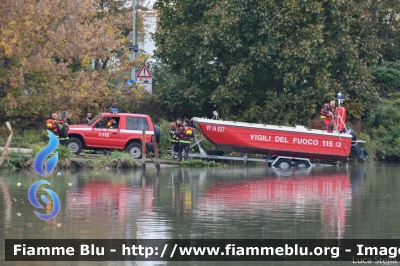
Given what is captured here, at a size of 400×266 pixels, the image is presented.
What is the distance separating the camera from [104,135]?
30.2 meters

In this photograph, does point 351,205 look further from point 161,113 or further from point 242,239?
point 161,113

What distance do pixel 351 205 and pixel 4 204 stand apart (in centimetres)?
708

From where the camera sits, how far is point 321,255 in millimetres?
11891

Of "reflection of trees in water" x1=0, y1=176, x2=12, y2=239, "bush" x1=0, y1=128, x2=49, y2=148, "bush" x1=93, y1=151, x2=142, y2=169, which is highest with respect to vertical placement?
"bush" x1=0, y1=128, x2=49, y2=148

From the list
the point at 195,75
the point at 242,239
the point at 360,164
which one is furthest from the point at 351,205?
the point at 195,75

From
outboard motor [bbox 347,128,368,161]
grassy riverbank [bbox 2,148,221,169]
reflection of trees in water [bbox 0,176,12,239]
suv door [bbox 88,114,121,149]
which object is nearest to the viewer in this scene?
reflection of trees in water [bbox 0,176,12,239]

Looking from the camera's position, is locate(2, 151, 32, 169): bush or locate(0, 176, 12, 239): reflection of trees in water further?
locate(2, 151, 32, 169): bush

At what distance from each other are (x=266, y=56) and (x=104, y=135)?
308 inches

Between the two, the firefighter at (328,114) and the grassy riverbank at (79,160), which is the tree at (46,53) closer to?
the grassy riverbank at (79,160)

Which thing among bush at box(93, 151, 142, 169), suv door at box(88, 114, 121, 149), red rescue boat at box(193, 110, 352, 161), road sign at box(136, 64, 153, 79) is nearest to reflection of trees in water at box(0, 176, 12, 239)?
bush at box(93, 151, 142, 169)

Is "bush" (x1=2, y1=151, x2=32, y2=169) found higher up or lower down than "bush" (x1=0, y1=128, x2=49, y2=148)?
lower down

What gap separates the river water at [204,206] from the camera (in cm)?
1360

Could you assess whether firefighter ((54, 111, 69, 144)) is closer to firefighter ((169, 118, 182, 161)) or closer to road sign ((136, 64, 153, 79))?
firefighter ((169, 118, 182, 161))

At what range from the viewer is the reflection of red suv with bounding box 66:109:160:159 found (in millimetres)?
29953
